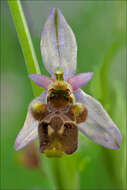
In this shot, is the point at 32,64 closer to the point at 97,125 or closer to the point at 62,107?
the point at 62,107

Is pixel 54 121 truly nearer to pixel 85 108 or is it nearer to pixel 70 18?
pixel 85 108

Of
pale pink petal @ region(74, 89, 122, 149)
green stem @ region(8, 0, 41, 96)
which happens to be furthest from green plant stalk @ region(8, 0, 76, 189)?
pale pink petal @ region(74, 89, 122, 149)

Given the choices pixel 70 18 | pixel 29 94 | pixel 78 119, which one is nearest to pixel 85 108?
pixel 78 119

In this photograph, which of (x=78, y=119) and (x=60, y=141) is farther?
(x=78, y=119)

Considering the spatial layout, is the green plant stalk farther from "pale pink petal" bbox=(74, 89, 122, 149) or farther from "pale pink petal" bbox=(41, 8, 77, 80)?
"pale pink petal" bbox=(74, 89, 122, 149)

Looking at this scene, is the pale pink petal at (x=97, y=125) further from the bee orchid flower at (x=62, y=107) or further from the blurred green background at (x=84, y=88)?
the blurred green background at (x=84, y=88)

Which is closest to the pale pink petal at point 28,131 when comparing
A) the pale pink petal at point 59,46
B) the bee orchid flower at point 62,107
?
the bee orchid flower at point 62,107
